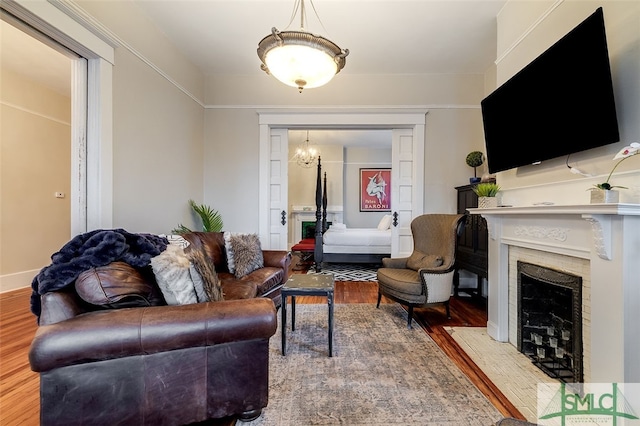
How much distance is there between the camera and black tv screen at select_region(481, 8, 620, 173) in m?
1.56

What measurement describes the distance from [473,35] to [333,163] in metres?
5.27

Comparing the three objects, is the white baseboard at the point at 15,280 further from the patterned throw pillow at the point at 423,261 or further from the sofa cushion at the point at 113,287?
the patterned throw pillow at the point at 423,261

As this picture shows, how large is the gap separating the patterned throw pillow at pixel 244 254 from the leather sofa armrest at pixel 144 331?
1.57 m

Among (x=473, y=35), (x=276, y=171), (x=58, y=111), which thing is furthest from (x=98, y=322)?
(x=58, y=111)

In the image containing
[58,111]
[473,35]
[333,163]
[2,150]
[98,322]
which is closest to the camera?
[98,322]

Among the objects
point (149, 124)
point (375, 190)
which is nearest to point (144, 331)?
point (149, 124)

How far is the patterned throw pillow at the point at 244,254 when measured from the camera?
2928mm

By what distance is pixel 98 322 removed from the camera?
119cm

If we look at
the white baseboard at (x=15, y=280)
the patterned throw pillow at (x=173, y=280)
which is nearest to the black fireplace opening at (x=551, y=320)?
the patterned throw pillow at (x=173, y=280)

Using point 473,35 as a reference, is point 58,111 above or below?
below

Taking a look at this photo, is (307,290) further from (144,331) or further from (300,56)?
(300,56)

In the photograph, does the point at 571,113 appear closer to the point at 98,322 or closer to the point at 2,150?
the point at 98,322

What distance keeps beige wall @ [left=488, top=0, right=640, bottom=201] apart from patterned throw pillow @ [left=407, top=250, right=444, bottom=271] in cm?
88

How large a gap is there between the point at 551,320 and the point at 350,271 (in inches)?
135
